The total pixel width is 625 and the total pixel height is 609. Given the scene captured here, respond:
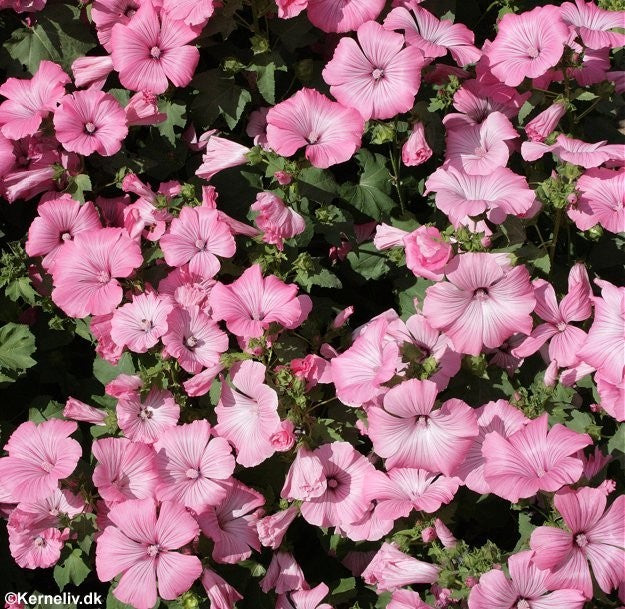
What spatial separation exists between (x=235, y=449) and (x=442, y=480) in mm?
624

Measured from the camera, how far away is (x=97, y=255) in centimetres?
237

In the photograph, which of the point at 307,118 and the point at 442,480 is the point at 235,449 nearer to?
the point at 442,480

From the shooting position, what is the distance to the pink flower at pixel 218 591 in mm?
2240

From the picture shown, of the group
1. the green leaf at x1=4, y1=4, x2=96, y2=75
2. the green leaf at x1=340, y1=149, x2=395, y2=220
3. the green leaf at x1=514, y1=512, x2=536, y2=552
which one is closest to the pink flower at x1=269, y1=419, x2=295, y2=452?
the green leaf at x1=514, y1=512, x2=536, y2=552

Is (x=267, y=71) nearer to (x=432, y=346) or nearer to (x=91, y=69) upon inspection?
(x=91, y=69)

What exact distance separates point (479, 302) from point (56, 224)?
1.32m

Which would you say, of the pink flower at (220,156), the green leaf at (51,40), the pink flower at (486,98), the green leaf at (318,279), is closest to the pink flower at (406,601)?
the green leaf at (318,279)

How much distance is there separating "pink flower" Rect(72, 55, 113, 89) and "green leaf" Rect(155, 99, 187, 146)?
0.69ft

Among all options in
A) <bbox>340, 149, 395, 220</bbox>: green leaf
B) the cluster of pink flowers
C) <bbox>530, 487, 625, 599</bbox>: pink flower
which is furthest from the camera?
<bbox>340, 149, 395, 220</bbox>: green leaf

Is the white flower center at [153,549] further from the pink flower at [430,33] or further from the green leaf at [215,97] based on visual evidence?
the pink flower at [430,33]

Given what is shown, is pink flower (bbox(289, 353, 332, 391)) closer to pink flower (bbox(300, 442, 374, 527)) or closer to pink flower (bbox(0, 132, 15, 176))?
pink flower (bbox(300, 442, 374, 527))

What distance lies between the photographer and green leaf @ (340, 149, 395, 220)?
2.61 m

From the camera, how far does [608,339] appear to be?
84.3 inches

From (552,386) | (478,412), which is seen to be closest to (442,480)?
(478,412)
